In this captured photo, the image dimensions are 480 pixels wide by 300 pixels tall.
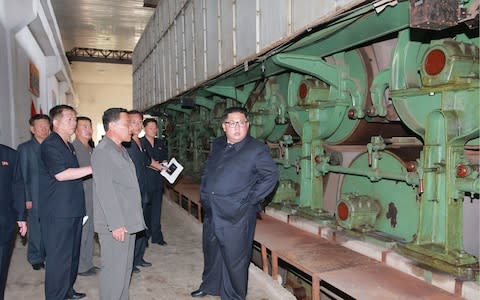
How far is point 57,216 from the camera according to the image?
302 centimetres

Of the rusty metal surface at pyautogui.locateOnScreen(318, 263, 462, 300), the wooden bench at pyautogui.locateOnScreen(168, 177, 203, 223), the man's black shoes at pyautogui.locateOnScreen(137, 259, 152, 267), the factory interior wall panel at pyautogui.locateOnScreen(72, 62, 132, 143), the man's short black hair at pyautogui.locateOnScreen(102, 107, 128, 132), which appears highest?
the factory interior wall panel at pyautogui.locateOnScreen(72, 62, 132, 143)

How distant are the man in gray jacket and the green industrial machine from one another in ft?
5.46

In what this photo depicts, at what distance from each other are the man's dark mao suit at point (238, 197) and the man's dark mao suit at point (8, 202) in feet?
4.53

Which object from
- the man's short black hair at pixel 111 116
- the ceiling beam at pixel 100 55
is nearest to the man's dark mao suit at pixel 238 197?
the man's short black hair at pixel 111 116

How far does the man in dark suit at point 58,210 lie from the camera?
3.02 meters

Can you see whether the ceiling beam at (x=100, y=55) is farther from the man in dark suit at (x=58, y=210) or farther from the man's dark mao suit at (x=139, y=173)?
the man in dark suit at (x=58, y=210)

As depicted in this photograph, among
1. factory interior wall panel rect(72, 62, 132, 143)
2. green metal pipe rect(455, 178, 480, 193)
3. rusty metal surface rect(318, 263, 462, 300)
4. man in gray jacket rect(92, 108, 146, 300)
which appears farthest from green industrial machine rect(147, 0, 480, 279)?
factory interior wall panel rect(72, 62, 132, 143)

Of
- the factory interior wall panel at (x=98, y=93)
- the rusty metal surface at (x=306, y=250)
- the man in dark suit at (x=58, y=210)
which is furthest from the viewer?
the factory interior wall panel at (x=98, y=93)

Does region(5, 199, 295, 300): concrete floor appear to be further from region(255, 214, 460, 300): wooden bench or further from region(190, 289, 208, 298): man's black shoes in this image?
region(255, 214, 460, 300): wooden bench

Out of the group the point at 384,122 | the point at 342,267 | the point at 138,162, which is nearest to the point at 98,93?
the point at 138,162

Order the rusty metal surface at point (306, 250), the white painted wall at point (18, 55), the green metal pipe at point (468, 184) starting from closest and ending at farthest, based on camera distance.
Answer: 1. the green metal pipe at point (468, 184)
2. the rusty metal surface at point (306, 250)
3. the white painted wall at point (18, 55)

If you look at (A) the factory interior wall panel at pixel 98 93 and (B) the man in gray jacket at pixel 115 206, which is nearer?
(B) the man in gray jacket at pixel 115 206

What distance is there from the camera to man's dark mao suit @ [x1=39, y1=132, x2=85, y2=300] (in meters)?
3.02

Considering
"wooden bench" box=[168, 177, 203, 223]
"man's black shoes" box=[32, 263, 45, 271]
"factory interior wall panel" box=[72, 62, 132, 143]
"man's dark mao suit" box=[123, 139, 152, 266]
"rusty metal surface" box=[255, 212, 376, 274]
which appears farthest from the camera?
"factory interior wall panel" box=[72, 62, 132, 143]
